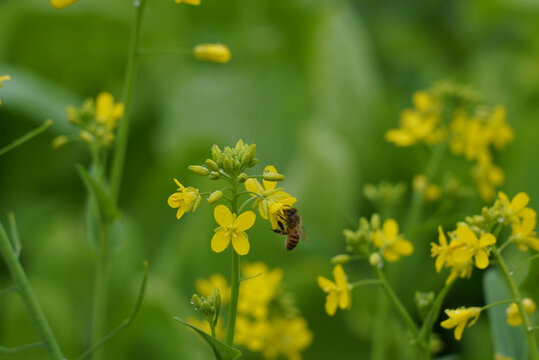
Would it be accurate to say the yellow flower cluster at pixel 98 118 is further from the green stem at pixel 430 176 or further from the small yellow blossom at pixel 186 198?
the green stem at pixel 430 176

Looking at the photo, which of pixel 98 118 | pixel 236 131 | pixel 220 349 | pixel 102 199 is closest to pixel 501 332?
pixel 220 349

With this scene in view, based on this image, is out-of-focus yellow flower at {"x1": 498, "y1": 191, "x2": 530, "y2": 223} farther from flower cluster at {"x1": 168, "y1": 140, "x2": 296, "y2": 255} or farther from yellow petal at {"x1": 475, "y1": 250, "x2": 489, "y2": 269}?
flower cluster at {"x1": 168, "y1": 140, "x2": 296, "y2": 255}

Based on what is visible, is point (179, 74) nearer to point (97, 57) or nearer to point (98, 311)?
point (97, 57)

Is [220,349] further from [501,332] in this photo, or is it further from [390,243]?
[501,332]

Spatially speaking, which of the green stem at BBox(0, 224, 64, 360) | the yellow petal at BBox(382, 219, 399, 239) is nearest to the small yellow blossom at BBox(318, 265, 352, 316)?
the yellow petal at BBox(382, 219, 399, 239)

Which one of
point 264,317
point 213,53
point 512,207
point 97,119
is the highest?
point 213,53

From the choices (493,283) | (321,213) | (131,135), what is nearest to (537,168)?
(321,213)
